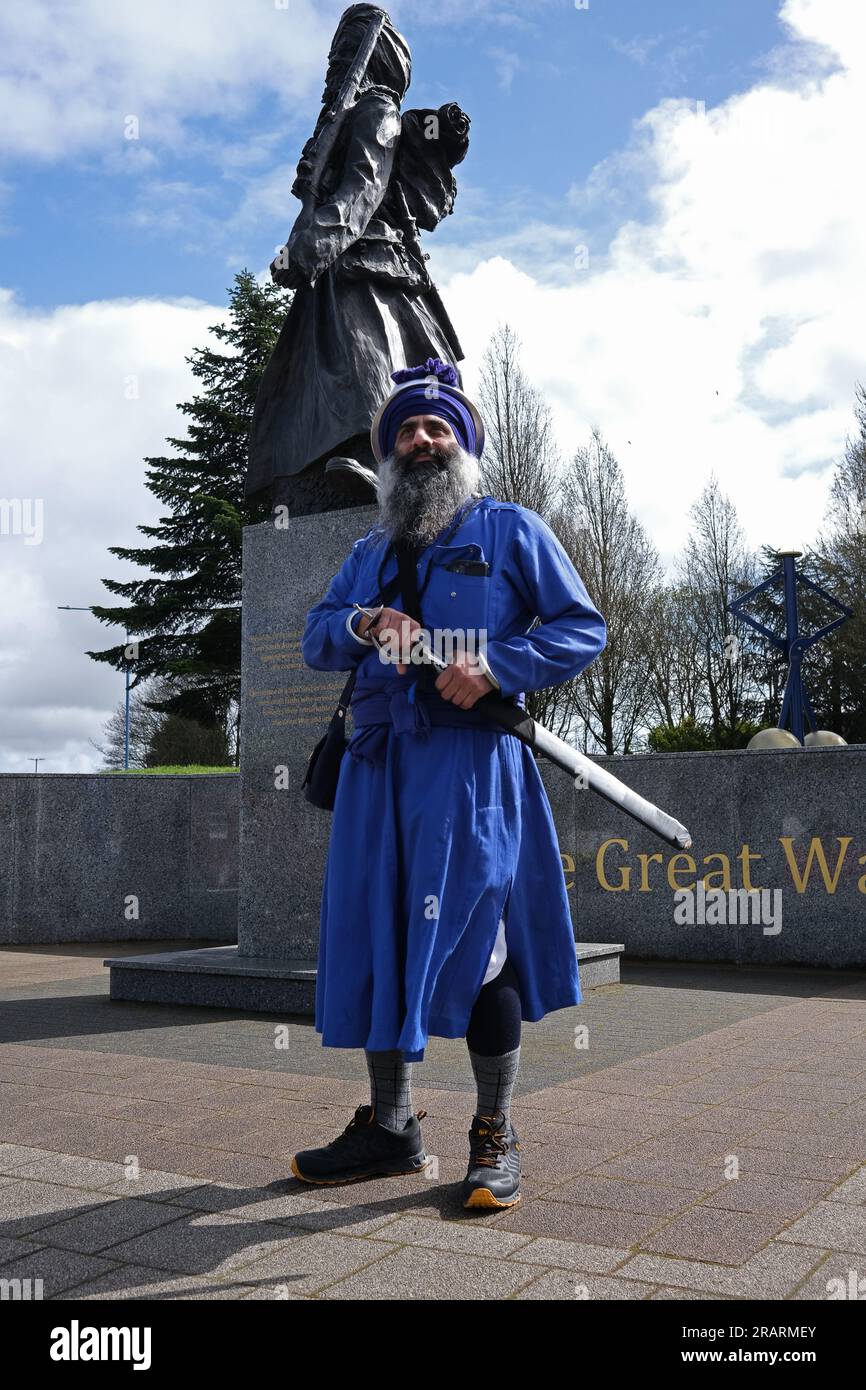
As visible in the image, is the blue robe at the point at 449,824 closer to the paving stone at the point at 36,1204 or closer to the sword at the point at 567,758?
the sword at the point at 567,758

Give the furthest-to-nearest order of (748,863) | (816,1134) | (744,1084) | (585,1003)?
(748,863) < (585,1003) < (744,1084) < (816,1134)

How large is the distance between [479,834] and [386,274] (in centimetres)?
554

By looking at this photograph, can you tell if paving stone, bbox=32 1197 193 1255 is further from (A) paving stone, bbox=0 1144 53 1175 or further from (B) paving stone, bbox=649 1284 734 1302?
(B) paving stone, bbox=649 1284 734 1302

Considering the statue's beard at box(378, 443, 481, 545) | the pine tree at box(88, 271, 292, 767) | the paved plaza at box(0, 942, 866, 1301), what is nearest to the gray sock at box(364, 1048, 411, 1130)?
the paved plaza at box(0, 942, 866, 1301)

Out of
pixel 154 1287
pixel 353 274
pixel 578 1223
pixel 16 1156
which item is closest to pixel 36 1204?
pixel 16 1156

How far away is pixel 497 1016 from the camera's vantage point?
321cm

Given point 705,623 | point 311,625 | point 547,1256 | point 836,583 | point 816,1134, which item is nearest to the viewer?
point 547,1256

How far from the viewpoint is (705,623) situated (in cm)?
3684

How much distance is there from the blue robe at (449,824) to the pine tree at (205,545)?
28.0 metres

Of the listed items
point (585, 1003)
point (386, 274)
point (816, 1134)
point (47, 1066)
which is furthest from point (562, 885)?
point (386, 274)

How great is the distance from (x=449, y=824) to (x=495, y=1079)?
0.69 metres

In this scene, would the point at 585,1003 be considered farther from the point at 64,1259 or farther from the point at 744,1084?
the point at 64,1259

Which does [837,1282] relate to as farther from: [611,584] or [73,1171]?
[611,584]

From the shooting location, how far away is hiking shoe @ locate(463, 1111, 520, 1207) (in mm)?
3027
